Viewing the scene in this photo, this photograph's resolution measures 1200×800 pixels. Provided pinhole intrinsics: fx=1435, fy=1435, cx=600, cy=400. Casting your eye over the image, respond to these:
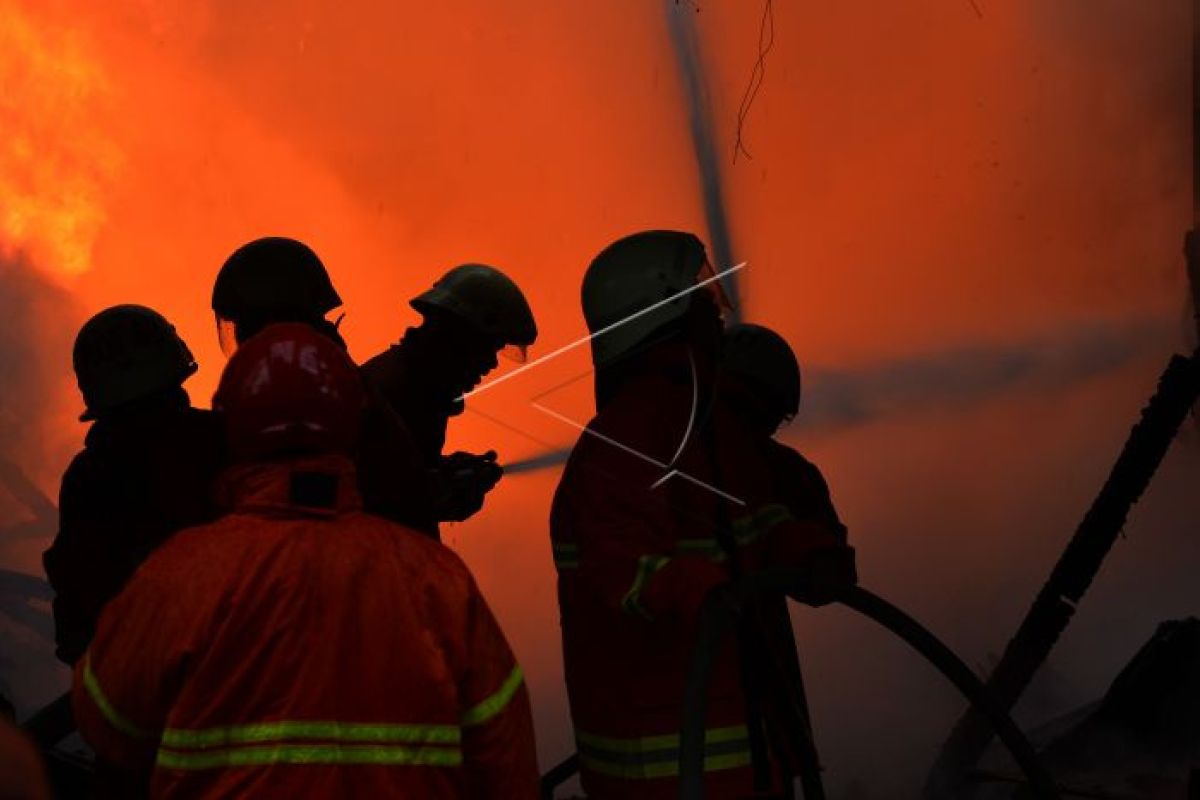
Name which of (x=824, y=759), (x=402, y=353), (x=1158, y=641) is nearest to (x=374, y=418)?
(x=402, y=353)

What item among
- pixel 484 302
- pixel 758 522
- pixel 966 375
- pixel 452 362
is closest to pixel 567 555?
pixel 758 522

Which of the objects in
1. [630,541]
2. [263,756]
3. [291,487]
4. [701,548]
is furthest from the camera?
[701,548]

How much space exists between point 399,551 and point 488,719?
1.01 ft

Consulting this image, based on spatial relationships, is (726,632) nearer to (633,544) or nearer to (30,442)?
(633,544)

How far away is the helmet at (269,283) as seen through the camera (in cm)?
359

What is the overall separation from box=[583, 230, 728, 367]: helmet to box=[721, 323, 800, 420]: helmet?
972mm

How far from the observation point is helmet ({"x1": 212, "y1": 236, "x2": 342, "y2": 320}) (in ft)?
11.8

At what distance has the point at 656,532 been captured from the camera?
2.80 meters

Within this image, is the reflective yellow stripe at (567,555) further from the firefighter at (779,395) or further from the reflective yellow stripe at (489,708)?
the firefighter at (779,395)

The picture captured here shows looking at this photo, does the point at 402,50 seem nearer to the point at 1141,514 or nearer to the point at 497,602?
the point at 497,602

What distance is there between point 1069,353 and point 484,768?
17.0 feet

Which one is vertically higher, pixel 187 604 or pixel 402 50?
pixel 402 50

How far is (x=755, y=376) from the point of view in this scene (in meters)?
4.20

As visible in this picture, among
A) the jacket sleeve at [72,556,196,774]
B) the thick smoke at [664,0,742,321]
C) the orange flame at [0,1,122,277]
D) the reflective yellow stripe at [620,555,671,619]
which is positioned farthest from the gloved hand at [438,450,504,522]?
the orange flame at [0,1,122,277]
